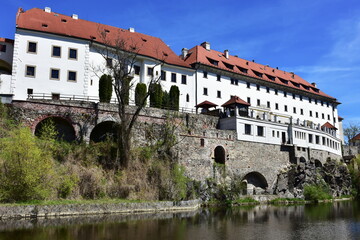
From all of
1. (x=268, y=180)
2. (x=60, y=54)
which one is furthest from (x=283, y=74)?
(x=60, y=54)

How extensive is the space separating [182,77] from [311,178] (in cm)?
2127

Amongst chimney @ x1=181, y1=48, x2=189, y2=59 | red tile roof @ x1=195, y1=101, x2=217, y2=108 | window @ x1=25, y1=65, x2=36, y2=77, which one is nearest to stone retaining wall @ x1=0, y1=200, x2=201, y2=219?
red tile roof @ x1=195, y1=101, x2=217, y2=108

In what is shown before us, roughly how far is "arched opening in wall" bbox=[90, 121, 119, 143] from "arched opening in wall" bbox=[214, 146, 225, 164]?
39.8ft

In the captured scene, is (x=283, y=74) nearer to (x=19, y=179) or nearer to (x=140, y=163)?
(x=140, y=163)

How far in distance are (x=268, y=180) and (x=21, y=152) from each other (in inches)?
1117

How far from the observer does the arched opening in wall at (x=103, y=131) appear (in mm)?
32594

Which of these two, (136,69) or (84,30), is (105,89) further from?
(84,30)

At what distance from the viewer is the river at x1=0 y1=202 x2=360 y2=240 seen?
57.5ft

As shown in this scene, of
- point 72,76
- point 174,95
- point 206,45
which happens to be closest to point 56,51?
point 72,76

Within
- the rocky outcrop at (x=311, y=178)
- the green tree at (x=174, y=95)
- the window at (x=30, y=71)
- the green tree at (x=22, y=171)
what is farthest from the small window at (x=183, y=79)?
the green tree at (x=22, y=171)

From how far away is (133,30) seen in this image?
159 ft

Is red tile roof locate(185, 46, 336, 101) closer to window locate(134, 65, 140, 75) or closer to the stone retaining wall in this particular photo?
window locate(134, 65, 140, 75)

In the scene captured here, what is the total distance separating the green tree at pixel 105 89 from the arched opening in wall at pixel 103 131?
379 centimetres

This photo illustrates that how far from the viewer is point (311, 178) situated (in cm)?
4272
